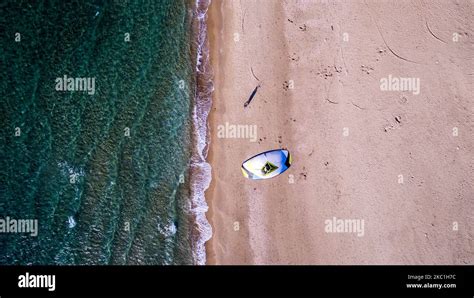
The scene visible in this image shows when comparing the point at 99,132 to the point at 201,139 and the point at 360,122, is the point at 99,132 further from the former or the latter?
the point at 360,122

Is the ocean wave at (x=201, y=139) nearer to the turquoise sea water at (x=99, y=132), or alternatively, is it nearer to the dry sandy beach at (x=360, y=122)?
the turquoise sea water at (x=99, y=132)

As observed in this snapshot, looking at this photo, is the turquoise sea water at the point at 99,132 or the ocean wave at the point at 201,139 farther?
the ocean wave at the point at 201,139

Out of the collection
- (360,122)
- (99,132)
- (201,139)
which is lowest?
(201,139)

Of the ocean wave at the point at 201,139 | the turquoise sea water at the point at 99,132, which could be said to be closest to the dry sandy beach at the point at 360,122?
the ocean wave at the point at 201,139

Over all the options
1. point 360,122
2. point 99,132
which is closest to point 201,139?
point 99,132
